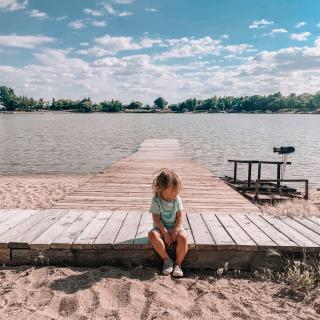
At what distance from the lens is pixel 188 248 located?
4.75m

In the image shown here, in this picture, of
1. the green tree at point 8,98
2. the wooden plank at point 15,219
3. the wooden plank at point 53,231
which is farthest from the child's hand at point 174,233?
the green tree at point 8,98

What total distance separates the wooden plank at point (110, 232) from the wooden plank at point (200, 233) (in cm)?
105

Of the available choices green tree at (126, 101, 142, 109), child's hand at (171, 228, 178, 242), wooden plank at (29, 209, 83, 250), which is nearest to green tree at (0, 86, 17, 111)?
green tree at (126, 101, 142, 109)

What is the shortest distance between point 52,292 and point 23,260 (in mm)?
916

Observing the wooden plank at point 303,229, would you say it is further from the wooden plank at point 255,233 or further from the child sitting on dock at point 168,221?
the child sitting on dock at point 168,221

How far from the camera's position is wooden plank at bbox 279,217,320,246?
16.5ft

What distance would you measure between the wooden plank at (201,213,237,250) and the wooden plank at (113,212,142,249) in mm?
1049

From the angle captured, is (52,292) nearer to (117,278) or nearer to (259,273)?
(117,278)

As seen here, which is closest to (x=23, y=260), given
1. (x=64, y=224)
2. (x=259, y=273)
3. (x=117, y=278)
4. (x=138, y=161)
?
(x=64, y=224)

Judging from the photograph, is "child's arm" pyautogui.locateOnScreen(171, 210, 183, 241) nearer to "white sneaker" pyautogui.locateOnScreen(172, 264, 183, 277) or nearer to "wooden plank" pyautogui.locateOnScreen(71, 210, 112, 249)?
"white sneaker" pyautogui.locateOnScreen(172, 264, 183, 277)

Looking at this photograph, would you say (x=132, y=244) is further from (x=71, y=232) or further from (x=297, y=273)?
(x=297, y=273)

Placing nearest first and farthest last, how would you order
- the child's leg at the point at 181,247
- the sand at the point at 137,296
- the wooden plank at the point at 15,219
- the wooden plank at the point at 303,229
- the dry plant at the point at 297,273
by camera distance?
the sand at the point at 137,296 → the dry plant at the point at 297,273 → the child's leg at the point at 181,247 → the wooden plank at the point at 303,229 → the wooden plank at the point at 15,219

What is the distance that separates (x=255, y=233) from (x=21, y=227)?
3267 millimetres

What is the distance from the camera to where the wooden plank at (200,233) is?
474 centimetres
